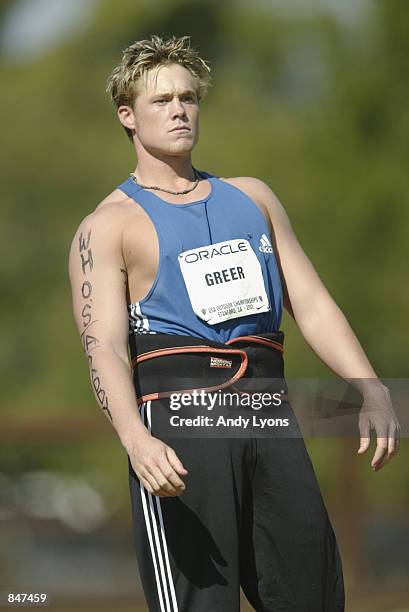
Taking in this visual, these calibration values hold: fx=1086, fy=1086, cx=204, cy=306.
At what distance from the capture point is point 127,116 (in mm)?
2963

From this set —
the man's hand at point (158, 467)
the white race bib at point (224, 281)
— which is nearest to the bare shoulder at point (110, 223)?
the white race bib at point (224, 281)

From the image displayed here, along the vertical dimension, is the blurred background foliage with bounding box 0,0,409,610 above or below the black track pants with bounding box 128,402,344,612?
above

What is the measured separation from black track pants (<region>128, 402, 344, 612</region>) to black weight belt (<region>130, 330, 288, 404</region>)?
7 cm

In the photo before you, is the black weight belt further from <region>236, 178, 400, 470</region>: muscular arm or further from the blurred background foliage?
the blurred background foliage

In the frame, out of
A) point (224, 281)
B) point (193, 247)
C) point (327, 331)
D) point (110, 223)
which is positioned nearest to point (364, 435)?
point (327, 331)

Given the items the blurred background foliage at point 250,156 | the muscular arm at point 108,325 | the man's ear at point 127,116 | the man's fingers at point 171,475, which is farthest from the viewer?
the blurred background foliage at point 250,156

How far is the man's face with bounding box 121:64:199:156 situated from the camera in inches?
112

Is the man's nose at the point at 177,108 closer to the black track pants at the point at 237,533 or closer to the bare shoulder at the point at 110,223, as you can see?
the bare shoulder at the point at 110,223

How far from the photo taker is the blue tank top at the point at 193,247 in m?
2.74

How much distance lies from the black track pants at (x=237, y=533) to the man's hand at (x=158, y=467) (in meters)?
0.16

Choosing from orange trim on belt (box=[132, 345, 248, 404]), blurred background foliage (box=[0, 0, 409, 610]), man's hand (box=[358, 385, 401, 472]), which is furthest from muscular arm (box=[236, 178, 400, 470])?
blurred background foliage (box=[0, 0, 409, 610])

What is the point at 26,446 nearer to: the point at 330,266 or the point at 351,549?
the point at 351,549

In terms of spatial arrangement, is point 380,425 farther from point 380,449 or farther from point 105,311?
point 105,311

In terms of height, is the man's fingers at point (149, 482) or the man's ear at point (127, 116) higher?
the man's ear at point (127, 116)
